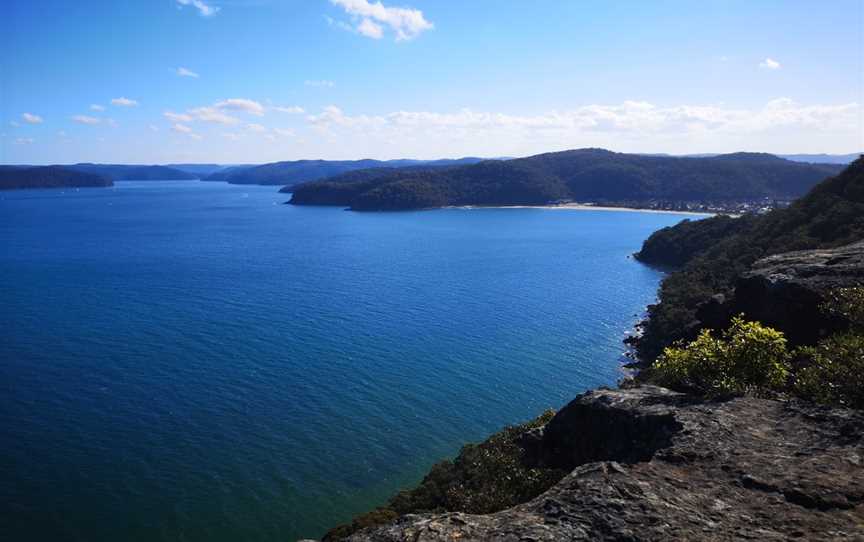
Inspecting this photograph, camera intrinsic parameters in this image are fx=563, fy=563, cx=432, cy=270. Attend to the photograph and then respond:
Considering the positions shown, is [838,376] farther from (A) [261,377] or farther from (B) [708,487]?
(A) [261,377]

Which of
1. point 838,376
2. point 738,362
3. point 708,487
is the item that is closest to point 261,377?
point 738,362

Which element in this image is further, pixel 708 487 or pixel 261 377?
pixel 261 377

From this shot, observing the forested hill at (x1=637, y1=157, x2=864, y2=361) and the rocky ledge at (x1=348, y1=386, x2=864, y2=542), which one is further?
the forested hill at (x1=637, y1=157, x2=864, y2=361)

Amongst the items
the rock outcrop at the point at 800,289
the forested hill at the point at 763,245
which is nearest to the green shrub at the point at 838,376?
the rock outcrop at the point at 800,289

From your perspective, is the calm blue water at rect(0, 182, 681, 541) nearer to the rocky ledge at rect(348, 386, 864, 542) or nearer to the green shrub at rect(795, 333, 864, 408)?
the rocky ledge at rect(348, 386, 864, 542)

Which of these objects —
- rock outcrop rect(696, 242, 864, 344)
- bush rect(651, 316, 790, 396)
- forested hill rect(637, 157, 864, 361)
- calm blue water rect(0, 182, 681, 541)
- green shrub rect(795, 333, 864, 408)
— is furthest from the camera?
forested hill rect(637, 157, 864, 361)

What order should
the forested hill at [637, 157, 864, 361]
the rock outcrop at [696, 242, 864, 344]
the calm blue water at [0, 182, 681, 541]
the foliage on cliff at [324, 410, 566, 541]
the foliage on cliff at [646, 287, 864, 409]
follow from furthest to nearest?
the forested hill at [637, 157, 864, 361], the calm blue water at [0, 182, 681, 541], the rock outcrop at [696, 242, 864, 344], the foliage on cliff at [324, 410, 566, 541], the foliage on cliff at [646, 287, 864, 409]

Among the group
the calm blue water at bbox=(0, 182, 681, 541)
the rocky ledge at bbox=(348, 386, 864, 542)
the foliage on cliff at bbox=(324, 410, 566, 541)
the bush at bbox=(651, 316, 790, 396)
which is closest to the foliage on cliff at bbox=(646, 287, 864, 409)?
the bush at bbox=(651, 316, 790, 396)
